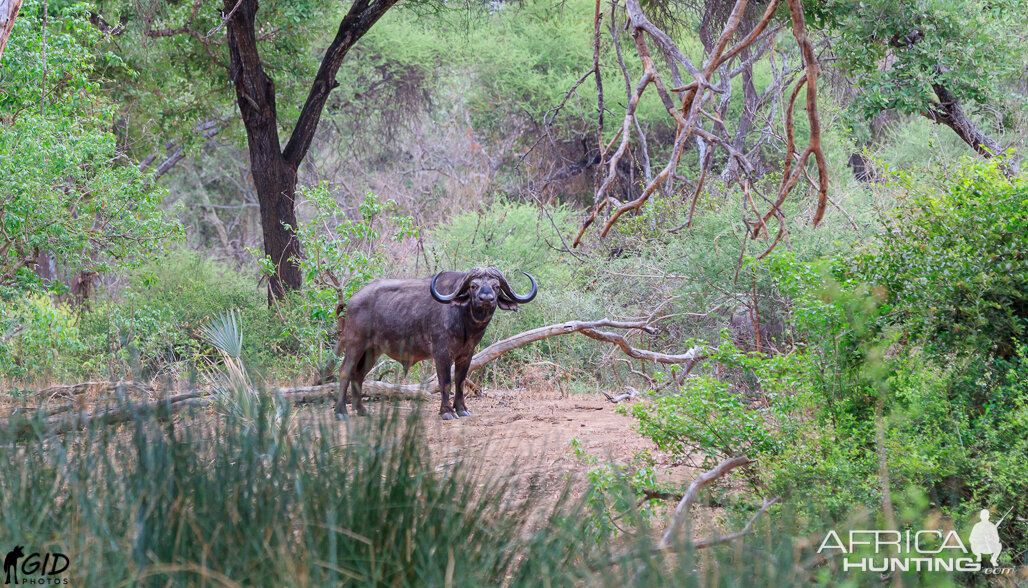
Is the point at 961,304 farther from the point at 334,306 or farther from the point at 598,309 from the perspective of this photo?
the point at 598,309

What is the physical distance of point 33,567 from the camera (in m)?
3.03

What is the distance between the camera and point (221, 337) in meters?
6.21

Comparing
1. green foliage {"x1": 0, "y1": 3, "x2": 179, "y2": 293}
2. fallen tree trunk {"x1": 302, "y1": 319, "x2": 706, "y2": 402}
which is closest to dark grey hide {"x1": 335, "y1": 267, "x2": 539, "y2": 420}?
fallen tree trunk {"x1": 302, "y1": 319, "x2": 706, "y2": 402}

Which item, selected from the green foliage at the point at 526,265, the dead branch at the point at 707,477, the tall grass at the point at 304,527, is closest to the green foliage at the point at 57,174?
the green foliage at the point at 526,265

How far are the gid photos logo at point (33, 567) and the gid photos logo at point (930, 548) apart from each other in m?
2.89

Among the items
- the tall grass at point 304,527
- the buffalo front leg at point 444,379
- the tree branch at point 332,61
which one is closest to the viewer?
the tall grass at point 304,527

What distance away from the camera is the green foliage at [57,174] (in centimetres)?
941

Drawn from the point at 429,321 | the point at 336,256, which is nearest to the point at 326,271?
the point at 336,256

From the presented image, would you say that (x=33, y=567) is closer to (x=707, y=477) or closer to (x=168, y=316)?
(x=707, y=477)

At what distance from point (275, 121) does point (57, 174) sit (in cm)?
452

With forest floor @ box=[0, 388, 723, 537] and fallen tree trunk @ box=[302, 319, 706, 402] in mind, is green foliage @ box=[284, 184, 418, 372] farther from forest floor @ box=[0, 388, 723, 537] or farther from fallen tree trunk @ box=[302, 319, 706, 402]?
forest floor @ box=[0, 388, 723, 537]

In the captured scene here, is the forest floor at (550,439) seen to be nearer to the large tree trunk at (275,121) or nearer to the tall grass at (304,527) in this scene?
the tall grass at (304,527)

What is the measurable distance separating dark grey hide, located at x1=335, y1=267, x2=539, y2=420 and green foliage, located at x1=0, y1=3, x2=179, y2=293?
371cm

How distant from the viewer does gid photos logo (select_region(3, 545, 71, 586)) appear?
2.95 metres
